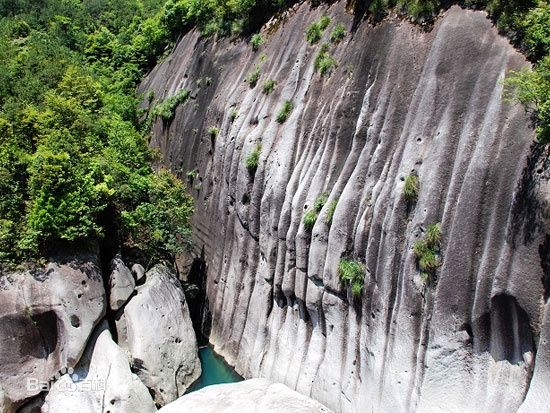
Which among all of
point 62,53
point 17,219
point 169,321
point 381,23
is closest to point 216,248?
point 169,321

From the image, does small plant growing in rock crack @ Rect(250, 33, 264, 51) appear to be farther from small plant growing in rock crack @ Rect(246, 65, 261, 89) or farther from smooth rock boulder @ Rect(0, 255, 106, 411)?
smooth rock boulder @ Rect(0, 255, 106, 411)

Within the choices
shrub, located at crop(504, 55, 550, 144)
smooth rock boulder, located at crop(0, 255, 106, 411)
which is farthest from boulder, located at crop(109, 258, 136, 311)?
shrub, located at crop(504, 55, 550, 144)

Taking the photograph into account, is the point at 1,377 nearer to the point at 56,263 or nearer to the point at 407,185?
the point at 56,263

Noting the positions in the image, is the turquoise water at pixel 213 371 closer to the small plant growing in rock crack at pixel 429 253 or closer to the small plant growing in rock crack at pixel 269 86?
the small plant growing in rock crack at pixel 429 253

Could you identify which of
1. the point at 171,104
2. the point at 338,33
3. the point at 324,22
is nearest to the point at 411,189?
the point at 338,33

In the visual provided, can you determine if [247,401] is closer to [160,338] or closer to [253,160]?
[160,338]

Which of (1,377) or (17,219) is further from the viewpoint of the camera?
(17,219)

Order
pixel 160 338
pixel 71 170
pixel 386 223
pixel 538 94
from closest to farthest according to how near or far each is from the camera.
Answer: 1. pixel 538 94
2. pixel 386 223
3. pixel 71 170
4. pixel 160 338
